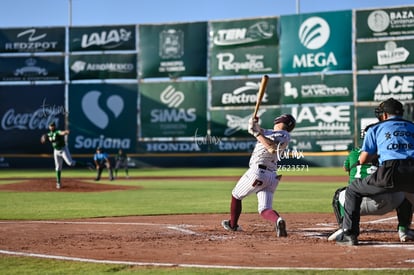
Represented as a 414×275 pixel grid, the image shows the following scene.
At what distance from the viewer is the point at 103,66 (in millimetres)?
40969

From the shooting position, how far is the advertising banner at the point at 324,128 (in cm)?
3616

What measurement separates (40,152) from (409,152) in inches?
1427

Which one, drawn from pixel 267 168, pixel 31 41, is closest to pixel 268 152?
pixel 267 168

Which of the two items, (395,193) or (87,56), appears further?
(87,56)

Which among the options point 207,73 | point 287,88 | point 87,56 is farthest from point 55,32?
point 287,88

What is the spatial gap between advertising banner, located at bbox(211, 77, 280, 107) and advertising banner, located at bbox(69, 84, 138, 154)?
5.27 metres

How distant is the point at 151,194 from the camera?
60.1ft

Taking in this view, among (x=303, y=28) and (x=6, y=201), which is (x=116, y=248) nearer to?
(x=6, y=201)

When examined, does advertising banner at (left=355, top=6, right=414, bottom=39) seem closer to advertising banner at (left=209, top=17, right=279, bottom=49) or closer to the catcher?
advertising banner at (left=209, top=17, right=279, bottom=49)

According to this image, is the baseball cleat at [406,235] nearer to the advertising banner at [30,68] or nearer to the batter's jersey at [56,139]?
the batter's jersey at [56,139]

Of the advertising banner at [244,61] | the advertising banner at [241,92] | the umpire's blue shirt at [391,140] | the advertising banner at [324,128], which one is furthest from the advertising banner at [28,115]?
the umpire's blue shirt at [391,140]

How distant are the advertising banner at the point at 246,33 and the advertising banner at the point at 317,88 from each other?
262 centimetres

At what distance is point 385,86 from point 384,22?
3.54m

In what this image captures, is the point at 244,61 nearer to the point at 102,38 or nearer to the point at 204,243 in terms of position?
the point at 102,38
